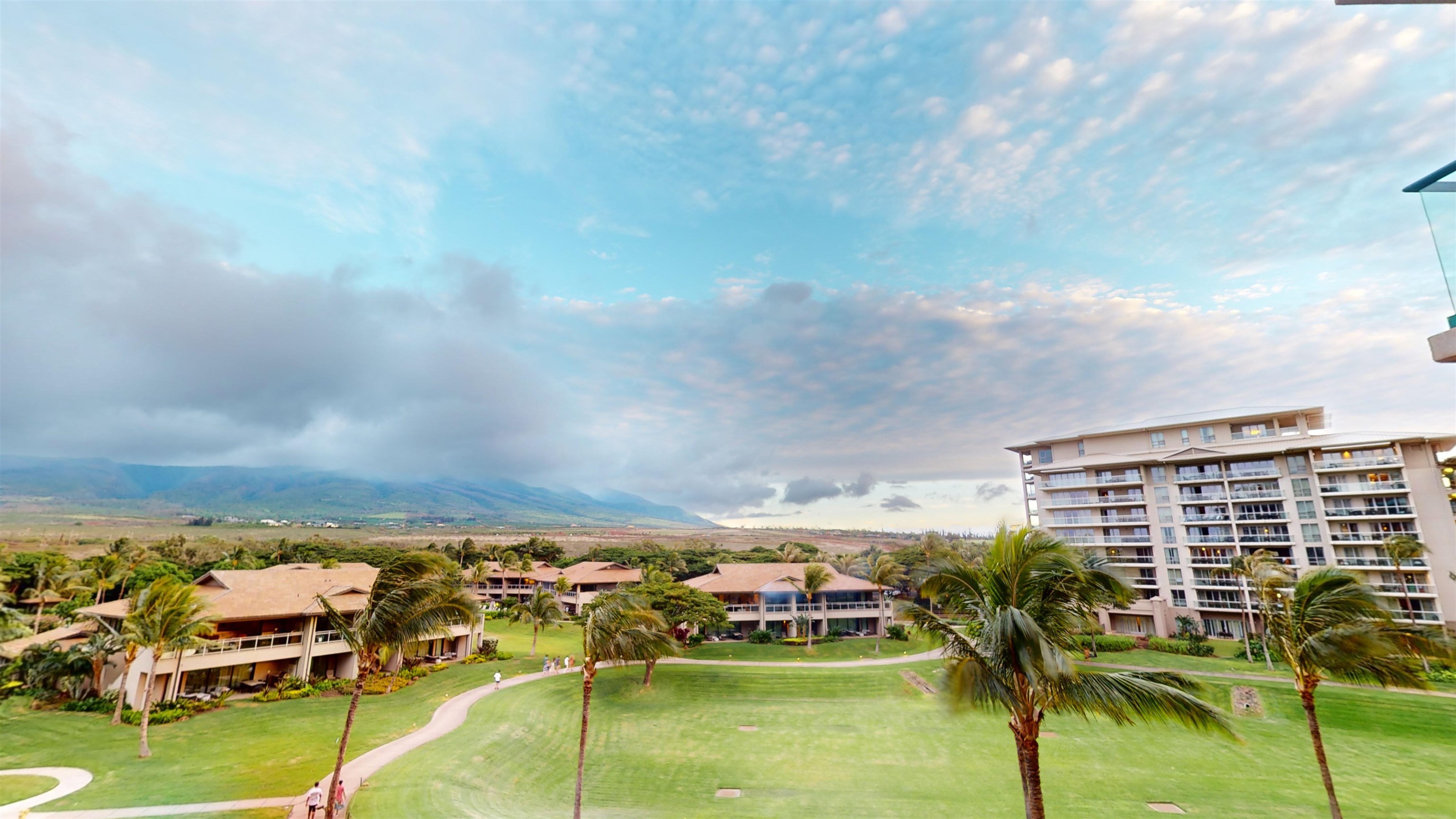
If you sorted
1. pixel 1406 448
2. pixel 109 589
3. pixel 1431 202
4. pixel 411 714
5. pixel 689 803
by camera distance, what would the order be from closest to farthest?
pixel 1431 202, pixel 689 803, pixel 411 714, pixel 1406 448, pixel 109 589

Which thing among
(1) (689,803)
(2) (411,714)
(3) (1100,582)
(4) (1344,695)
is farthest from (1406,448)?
(2) (411,714)

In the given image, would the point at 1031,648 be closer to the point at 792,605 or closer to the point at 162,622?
the point at 162,622

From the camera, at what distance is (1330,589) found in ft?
54.6

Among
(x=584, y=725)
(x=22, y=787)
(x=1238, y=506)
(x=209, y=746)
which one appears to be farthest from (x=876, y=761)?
(x=1238, y=506)

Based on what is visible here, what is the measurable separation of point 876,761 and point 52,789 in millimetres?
32558

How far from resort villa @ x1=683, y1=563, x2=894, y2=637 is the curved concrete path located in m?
43.1

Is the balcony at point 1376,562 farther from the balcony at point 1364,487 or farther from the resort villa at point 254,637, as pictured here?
the resort villa at point 254,637

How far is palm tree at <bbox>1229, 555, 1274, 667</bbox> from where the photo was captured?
45.0m

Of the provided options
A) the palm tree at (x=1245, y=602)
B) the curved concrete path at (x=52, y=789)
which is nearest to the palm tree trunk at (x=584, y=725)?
the curved concrete path at (x=52, y=789)

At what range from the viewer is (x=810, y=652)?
174 ft

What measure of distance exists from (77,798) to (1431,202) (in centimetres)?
3741

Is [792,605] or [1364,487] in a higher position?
[1364,487]

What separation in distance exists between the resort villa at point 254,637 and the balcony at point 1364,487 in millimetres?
76362

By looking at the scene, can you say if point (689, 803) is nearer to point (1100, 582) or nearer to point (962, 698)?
point (962, 698)
